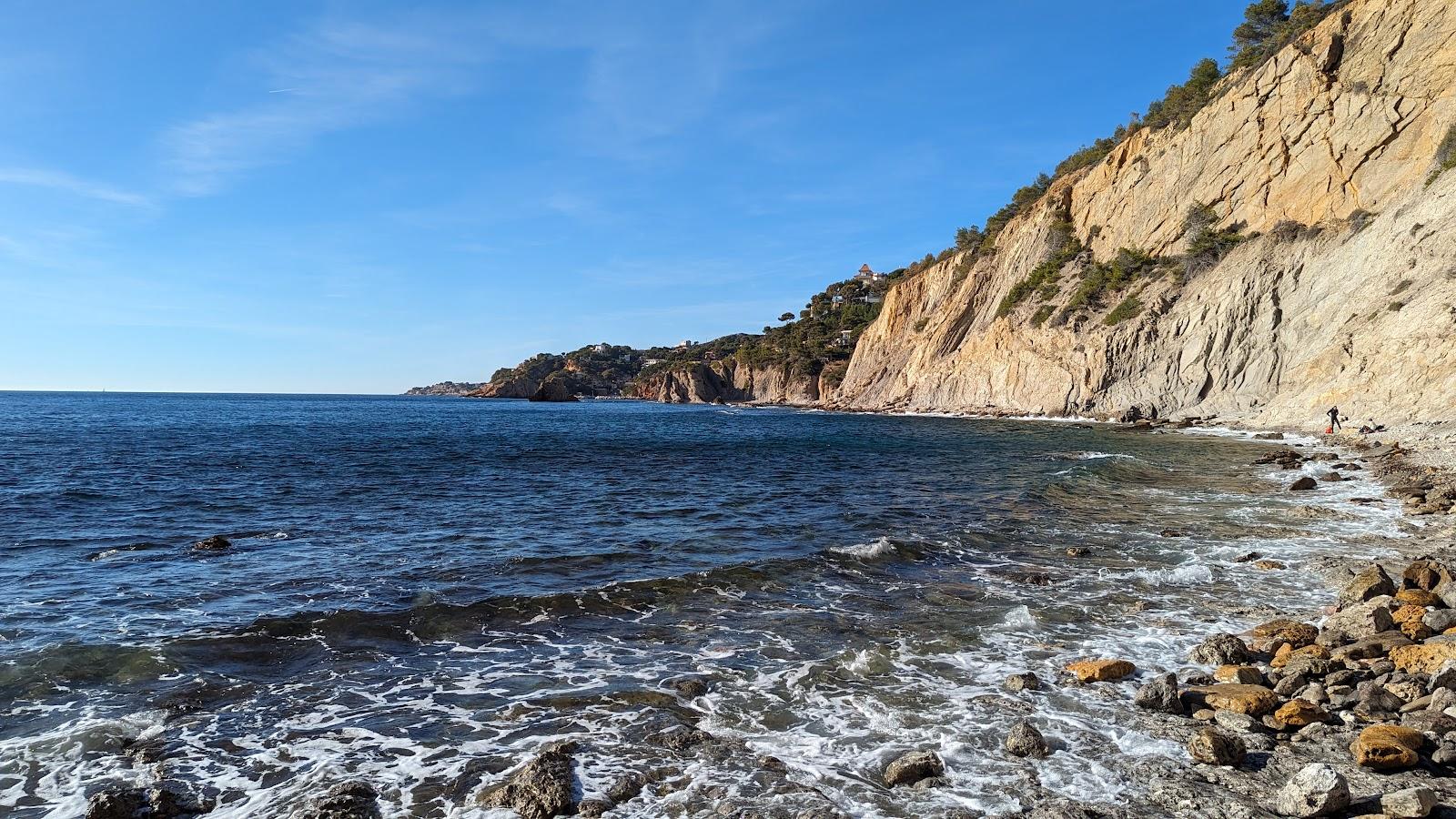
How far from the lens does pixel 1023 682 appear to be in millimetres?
8273

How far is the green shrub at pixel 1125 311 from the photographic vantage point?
5678 centimetres

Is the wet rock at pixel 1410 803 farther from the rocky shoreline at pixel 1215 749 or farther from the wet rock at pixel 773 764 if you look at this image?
the wet rock at pixel 773 764

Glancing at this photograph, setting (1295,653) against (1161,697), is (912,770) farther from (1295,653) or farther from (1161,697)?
(1295,653)

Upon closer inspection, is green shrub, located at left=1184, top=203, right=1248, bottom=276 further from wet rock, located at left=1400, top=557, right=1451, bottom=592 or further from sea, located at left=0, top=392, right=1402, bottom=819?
wet rock, located at left=1400, top=557, right=1451, bottom=592

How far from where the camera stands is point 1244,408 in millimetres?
45312

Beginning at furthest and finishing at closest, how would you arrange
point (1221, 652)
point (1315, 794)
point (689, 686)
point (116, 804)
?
point (1221, 652)
point (689, 686)
point (116, 804)
point (1315, 794)

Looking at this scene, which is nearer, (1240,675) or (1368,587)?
(1240,675)

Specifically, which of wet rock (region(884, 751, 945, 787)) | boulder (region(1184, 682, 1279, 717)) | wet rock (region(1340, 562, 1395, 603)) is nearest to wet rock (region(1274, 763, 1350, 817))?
boulder (region(1184, 682, 1279, 717))

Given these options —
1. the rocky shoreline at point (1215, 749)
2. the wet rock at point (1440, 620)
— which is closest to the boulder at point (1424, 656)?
the rocky shoreline at point (1215, 749)

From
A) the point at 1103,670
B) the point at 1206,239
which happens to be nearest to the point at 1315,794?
the point at 1103,670

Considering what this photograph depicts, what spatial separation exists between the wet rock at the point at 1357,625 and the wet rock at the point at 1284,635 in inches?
4.8

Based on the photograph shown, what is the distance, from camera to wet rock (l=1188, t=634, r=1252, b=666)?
8.62 meters

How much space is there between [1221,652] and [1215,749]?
2.97 meters

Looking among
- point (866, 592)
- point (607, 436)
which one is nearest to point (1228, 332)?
point (607, 436)
